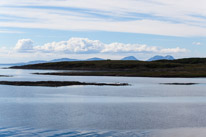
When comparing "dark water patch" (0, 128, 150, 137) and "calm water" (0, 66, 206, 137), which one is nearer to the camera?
"dark water patch" (0, 128, 150, 137)

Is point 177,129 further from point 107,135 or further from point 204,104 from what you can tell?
point 204,104

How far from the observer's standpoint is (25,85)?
89.0m

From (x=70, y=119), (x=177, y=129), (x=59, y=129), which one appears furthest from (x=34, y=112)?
(x=177, y=129)

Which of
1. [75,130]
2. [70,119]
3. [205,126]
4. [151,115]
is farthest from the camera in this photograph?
[151,115]

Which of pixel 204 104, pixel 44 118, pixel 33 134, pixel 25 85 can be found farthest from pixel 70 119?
pixel 25 85

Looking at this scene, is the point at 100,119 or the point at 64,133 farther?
the point at 100,119

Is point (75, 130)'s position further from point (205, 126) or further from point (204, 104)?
point (204, 104)

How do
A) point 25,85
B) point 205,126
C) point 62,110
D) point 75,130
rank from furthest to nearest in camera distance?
point 25,85, point 62,110, point 205,126, point 75,130

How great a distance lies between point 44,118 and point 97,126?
25.9ft

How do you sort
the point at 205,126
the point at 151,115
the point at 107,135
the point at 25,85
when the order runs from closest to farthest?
the point at 107,135 → the point at 205,126 → the point at 151,115 → the point at 25,85

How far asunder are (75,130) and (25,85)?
196ft

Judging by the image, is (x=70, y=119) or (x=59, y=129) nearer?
(x=59, y=129)

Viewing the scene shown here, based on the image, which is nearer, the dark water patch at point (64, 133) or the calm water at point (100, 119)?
the dark water patch at point (64, 133)

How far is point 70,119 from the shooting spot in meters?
38.2
